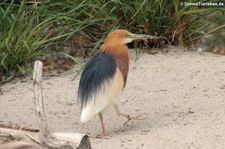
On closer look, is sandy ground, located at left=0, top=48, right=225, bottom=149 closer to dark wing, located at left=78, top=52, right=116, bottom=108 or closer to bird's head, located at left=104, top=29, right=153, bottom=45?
dark wing, located at left=78, top=52, right=116, bottom=108

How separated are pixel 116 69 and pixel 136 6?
1.69 meters

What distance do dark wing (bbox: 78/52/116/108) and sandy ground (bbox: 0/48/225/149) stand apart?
34cm

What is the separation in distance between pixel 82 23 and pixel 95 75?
1.71m

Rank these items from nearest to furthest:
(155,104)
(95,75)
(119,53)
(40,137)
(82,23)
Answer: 1. (40,137)
2. (95,75)
3. (119,53)
4. (155,104)
5. (82,23)

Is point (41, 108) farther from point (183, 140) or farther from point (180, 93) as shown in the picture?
point (180, 93)

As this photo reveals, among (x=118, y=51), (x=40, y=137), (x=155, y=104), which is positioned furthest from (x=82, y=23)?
(x=40, y=137)

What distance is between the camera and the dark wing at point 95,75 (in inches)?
193

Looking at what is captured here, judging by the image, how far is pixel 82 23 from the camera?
6.57m

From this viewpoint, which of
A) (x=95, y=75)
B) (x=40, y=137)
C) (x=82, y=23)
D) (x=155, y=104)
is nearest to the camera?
(x=40, y=137)

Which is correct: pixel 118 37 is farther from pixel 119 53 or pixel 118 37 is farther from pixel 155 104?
pixel 155 104

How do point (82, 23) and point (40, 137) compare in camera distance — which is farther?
point (82, 23)

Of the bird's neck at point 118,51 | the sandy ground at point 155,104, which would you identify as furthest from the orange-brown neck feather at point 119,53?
the sandy ground at point 155,104

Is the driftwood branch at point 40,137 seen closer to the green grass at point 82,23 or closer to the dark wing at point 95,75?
the dark wing at point 95,75

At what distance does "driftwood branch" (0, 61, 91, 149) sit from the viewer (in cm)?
392
